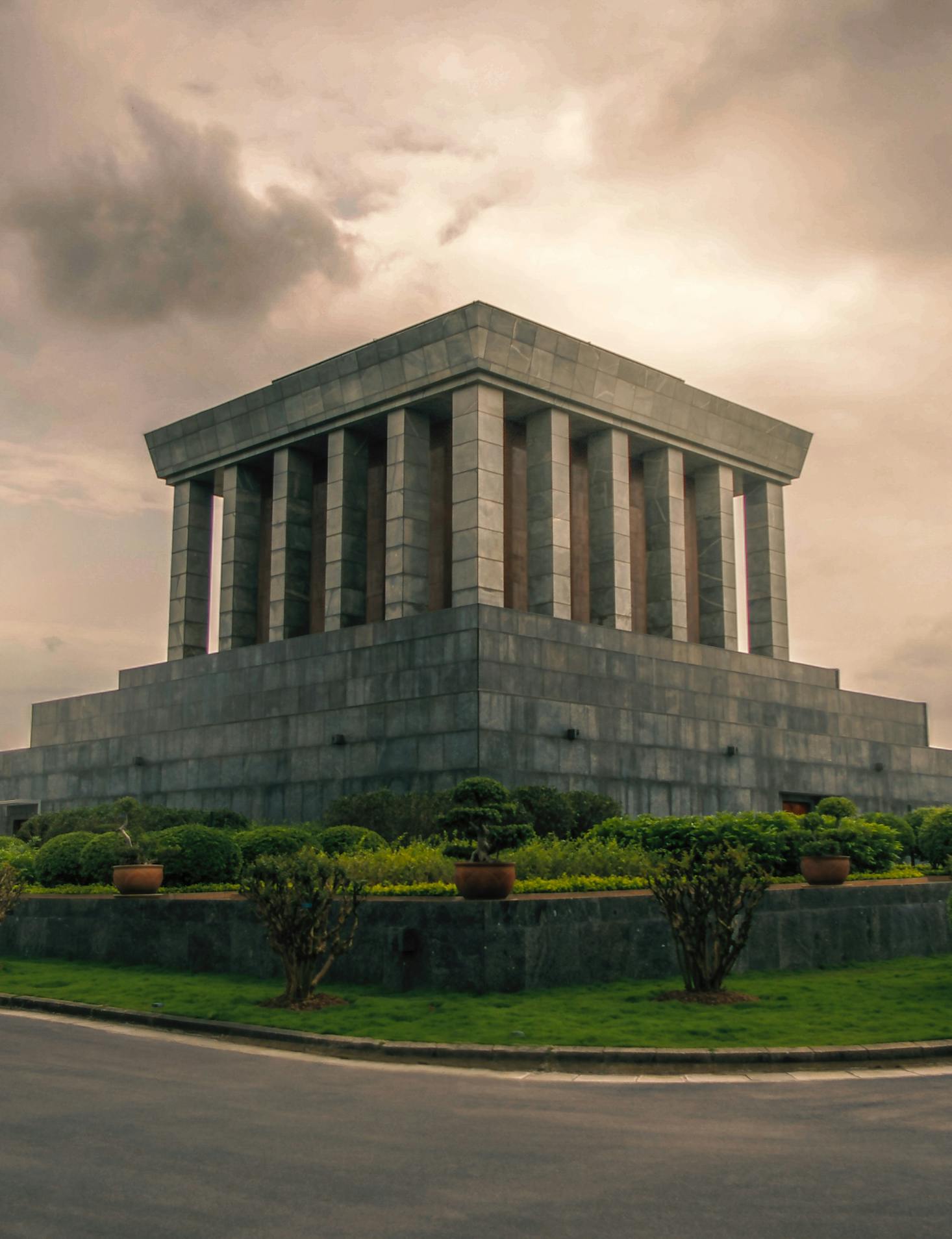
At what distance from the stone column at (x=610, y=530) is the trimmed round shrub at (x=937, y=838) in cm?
1348

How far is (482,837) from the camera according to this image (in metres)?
18.1

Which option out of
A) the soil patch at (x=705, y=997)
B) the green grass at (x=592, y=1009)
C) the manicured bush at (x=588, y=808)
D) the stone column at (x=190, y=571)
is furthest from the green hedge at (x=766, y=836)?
the stone column at (x=190, y=571)

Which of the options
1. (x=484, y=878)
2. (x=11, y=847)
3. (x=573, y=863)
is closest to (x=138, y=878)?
(x=573, y=863)

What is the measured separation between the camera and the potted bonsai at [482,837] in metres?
16.8

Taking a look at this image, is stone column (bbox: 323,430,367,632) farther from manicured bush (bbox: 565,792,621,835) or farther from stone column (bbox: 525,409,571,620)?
manicured bush (bbox: 565,792,621,835)

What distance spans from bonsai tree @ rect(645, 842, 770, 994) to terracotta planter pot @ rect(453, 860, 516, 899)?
1.99 metres

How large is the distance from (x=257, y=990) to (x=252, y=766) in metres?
22.1

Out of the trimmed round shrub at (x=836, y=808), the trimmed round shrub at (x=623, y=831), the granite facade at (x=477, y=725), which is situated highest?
the granite facade at (x=477, y=725)

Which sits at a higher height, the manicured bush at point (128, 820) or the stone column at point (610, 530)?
the stone column at point (610, 530)

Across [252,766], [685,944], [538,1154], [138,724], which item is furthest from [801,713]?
[538,1154]

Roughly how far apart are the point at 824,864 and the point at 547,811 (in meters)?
8.27

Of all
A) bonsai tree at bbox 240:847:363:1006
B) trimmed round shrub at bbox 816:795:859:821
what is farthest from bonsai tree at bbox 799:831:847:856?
trimmed round shrub at bbox 816:795:859:821

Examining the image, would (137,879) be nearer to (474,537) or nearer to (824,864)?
(824,864)

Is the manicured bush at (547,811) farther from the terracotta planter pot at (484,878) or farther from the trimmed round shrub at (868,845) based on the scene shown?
the terracotta planter pot at (484,878)
